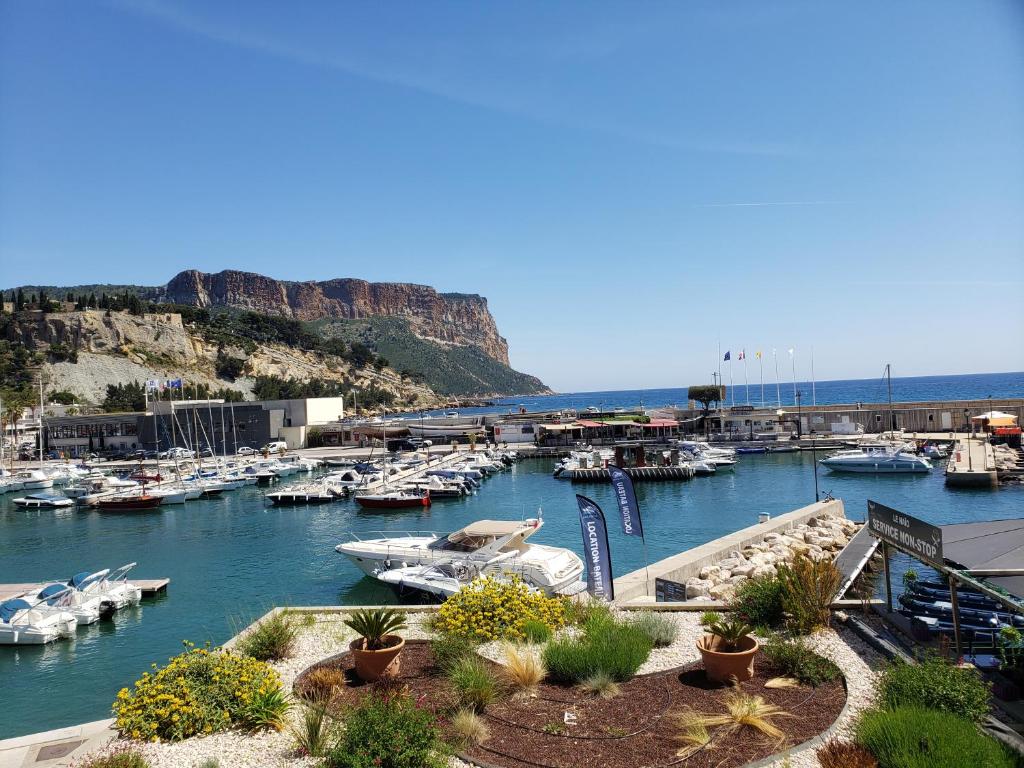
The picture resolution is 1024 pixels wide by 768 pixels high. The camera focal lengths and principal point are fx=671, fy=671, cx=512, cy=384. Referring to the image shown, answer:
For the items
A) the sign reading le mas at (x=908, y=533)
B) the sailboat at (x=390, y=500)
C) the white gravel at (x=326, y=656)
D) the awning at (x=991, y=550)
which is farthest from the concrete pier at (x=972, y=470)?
the white gravel at (x=326, y=656)

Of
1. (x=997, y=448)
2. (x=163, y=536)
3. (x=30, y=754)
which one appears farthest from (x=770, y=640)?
(x=997, y=448)

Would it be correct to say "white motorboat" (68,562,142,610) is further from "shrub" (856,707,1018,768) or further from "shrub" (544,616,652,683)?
"shrub" (856,707,1018,768)

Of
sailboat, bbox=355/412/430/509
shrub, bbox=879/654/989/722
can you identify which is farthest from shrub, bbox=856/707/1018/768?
sailboat, bbox=355/412/430/509

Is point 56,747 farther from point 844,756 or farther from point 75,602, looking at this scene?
point 75,602

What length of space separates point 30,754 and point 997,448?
62643 mm

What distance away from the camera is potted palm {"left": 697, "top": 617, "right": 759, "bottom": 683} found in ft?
28.8

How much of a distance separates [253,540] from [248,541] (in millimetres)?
272

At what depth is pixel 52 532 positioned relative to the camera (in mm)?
38094

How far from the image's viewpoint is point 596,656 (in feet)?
29.7

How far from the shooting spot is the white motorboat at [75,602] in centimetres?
1927

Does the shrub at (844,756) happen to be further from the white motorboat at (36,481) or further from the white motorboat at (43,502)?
the white motorboat at (36,481)

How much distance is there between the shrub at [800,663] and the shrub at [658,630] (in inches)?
61.6

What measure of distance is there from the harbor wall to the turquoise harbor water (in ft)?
12.6

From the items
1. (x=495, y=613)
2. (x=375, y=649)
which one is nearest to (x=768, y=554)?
(x=495, y=613)
